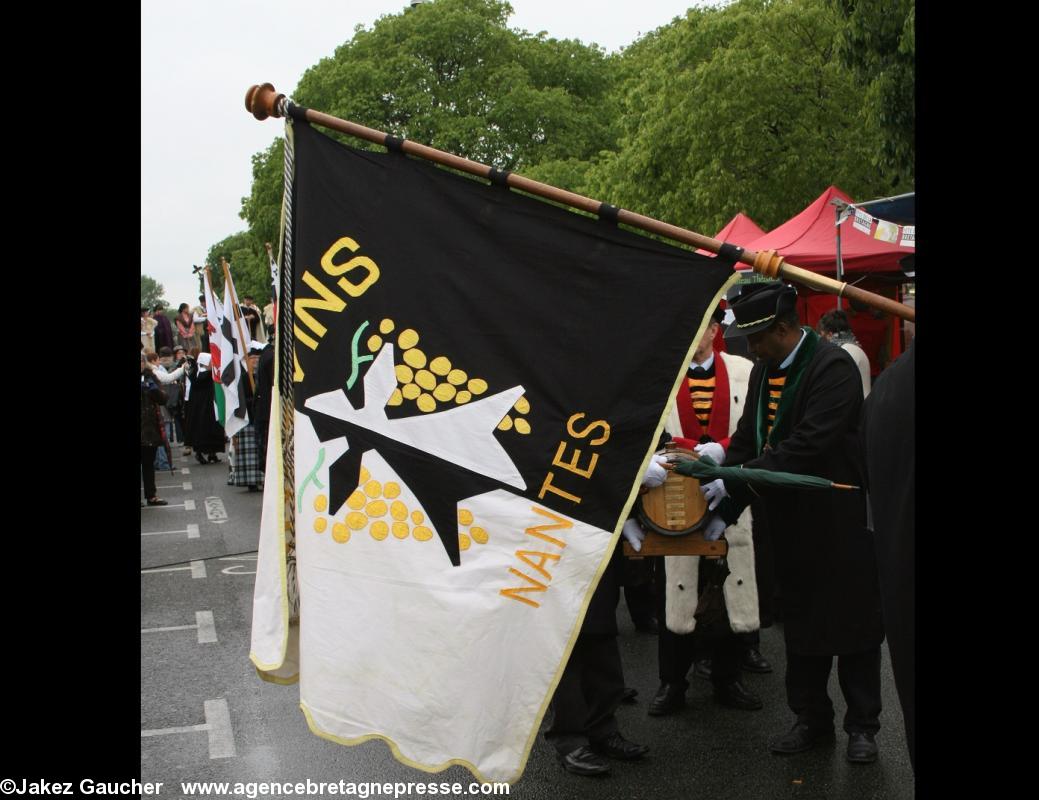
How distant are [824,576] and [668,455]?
2.69 feet

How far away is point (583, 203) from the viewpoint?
358cm

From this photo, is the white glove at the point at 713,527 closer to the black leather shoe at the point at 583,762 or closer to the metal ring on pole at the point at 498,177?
the black leather shoe at the point at 583,762

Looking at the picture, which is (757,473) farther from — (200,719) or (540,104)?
(540,104)

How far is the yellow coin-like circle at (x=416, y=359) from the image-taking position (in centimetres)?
375

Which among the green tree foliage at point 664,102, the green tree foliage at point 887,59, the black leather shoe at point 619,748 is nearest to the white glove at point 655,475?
the black leather shoe at point 619,748

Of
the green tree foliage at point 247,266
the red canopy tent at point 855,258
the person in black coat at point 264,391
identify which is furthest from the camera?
the green tree foliage at point 247,266

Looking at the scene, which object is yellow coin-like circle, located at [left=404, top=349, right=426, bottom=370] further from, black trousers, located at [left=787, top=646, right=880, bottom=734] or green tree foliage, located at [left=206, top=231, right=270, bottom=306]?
green tree foliage, located at [left=206, top=231, right=270, bottom=306]

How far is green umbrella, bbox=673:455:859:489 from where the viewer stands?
4422 mm

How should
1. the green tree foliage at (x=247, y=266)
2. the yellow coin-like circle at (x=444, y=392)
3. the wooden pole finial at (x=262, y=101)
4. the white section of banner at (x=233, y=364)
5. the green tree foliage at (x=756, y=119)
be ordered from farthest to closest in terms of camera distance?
the green tree foliage at (x=247, y=266), the green tree foliage at (x=756, y=119), the white section of banner at (x=233, y=364), the wooden pole finial at (x=262, y=101), the yellow coin-like circle at (x=444, y=392)

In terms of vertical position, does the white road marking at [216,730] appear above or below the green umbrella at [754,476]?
below

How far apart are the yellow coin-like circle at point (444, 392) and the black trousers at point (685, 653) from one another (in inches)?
95.2

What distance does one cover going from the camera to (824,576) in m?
4.98

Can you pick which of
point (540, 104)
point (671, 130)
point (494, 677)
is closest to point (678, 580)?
point (494, 677)
